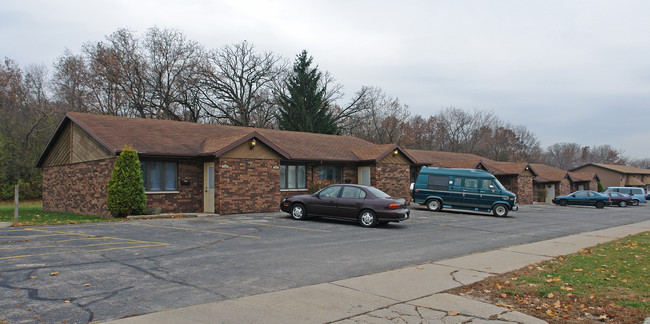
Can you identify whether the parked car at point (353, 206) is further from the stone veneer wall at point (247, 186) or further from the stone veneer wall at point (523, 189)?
the stone veneer wall at point (523, 189)

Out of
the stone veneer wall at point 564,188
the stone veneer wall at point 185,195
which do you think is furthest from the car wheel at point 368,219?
the stone veneer wall at point 564,188

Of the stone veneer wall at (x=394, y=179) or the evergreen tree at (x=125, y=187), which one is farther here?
the stone veneer wall at (x=394, y=179)

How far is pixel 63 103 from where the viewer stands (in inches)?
1599

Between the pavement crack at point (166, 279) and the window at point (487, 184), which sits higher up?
the window at point (487, 184)

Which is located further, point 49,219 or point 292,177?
point 292,177

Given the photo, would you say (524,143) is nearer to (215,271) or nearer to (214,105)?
(214,105)

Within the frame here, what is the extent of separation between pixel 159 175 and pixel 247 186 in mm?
3836

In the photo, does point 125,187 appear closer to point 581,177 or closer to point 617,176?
point 581,177

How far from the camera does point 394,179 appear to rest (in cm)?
2705

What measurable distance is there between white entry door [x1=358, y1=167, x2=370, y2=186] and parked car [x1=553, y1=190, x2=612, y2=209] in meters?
23.4

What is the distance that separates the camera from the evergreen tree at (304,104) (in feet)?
149

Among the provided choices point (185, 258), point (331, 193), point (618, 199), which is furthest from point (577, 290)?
point (618, 199)

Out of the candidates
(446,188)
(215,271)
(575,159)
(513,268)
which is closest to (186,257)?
(215,271)

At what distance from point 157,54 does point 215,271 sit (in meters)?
38.1
